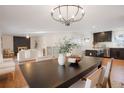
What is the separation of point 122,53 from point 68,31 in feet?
11.8

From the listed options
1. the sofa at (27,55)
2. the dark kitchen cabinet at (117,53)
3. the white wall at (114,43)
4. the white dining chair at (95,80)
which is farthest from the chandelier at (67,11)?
the dark kitchen cabinet at (117,53)

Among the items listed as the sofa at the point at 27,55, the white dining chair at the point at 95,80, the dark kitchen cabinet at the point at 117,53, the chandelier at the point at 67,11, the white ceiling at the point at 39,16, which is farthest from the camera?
the dark kitchen cabinet at the point at 117,53

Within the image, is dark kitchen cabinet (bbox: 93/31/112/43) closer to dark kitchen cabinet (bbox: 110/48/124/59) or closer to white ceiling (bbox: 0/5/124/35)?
dark kitchen cabinet (bbox: 110/48/124/59)

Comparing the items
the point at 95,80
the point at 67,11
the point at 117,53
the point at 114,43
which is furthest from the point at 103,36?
the point at 95,80

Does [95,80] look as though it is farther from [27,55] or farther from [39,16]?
[27,55]

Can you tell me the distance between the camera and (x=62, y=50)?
1961 mm

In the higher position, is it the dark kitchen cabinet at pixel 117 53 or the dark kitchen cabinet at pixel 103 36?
the dark kitchen cabinet at pixel 103 36

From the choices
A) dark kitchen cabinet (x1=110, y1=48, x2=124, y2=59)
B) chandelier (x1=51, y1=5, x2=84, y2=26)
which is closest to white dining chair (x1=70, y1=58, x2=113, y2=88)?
chandelier (x1=51, y1=5, x2=84, y2=26)

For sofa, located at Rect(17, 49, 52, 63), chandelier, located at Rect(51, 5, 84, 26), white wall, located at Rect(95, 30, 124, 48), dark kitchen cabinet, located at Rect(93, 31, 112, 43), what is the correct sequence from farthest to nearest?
dark kitchen cabinet, located at Rect(93, 31, 112, 43) < white wall, located at Rect(95, 30, 124, 48) < sofa, located at Rect(17, 49, 52, 63) < chandelier, located at Rect(51, 5, 84, 26)

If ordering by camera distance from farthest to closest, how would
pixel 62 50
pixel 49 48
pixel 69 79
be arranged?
pixel 49 48, pixel 62 50, pixel 69 79

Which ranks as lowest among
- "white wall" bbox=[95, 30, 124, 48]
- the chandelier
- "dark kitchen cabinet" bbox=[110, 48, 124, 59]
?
"dark kitchen cabinet" bbox=[110, 48, 124, 59]

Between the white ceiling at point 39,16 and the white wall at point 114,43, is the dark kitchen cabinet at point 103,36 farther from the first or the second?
the white ceiling at point 39,16
